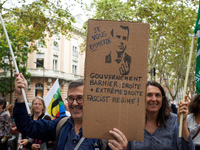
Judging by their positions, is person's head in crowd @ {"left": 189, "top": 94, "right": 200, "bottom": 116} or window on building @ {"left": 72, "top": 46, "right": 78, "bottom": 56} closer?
person's head in crowd @ {"left": 189, "top": 94, "right": 200, "bottom": 116}

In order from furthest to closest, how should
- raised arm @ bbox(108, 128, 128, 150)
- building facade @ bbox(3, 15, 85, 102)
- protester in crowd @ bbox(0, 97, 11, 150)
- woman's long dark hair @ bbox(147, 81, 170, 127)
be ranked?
building facade @ bbox(3, 15, 85, 102) → protester in crowd @ bbox(0, 97, 11, 150) → woman's long dark hair @ bbox(147, 81, 170, 127) → raised arm @ bbox(108, 128, 128, 150)

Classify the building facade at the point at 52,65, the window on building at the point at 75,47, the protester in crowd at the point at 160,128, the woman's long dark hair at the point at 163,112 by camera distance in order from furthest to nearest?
the window on building at the point at 75,47
the building facade at the point at 52,65
the woman's long dark hair at the point at 163,112
the protester in crowd at the point at 160,128

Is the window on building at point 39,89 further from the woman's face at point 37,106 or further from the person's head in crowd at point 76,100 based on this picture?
the person's head in crowd at point 76,100

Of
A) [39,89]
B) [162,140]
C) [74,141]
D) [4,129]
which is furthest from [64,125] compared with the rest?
[39,89]

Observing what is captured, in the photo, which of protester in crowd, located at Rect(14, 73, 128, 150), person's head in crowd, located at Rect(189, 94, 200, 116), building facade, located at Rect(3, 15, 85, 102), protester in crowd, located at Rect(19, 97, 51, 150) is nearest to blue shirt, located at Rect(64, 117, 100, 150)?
protester in crowd, located at Rect(14, 73, 128, 150)

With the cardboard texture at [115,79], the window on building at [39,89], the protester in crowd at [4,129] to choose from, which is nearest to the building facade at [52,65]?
the window on building at [39,89]

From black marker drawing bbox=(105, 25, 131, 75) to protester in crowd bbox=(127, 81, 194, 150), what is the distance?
80 cm

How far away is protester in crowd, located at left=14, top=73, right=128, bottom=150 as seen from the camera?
2.42 meters

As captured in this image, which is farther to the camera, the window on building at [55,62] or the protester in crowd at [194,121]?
the window on building at [55,62]

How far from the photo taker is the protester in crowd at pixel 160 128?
269cm

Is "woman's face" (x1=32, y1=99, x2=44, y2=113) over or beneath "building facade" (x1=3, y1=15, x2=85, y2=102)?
beneath

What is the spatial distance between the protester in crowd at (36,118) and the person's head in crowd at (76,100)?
2.37 meters

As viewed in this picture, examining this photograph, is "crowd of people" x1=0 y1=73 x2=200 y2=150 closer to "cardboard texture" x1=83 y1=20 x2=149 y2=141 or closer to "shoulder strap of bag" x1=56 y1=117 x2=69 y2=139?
"shoulder strap of bag" x1=56 y1=117 x2=69 y2=139

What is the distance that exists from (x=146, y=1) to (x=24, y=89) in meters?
16.7
